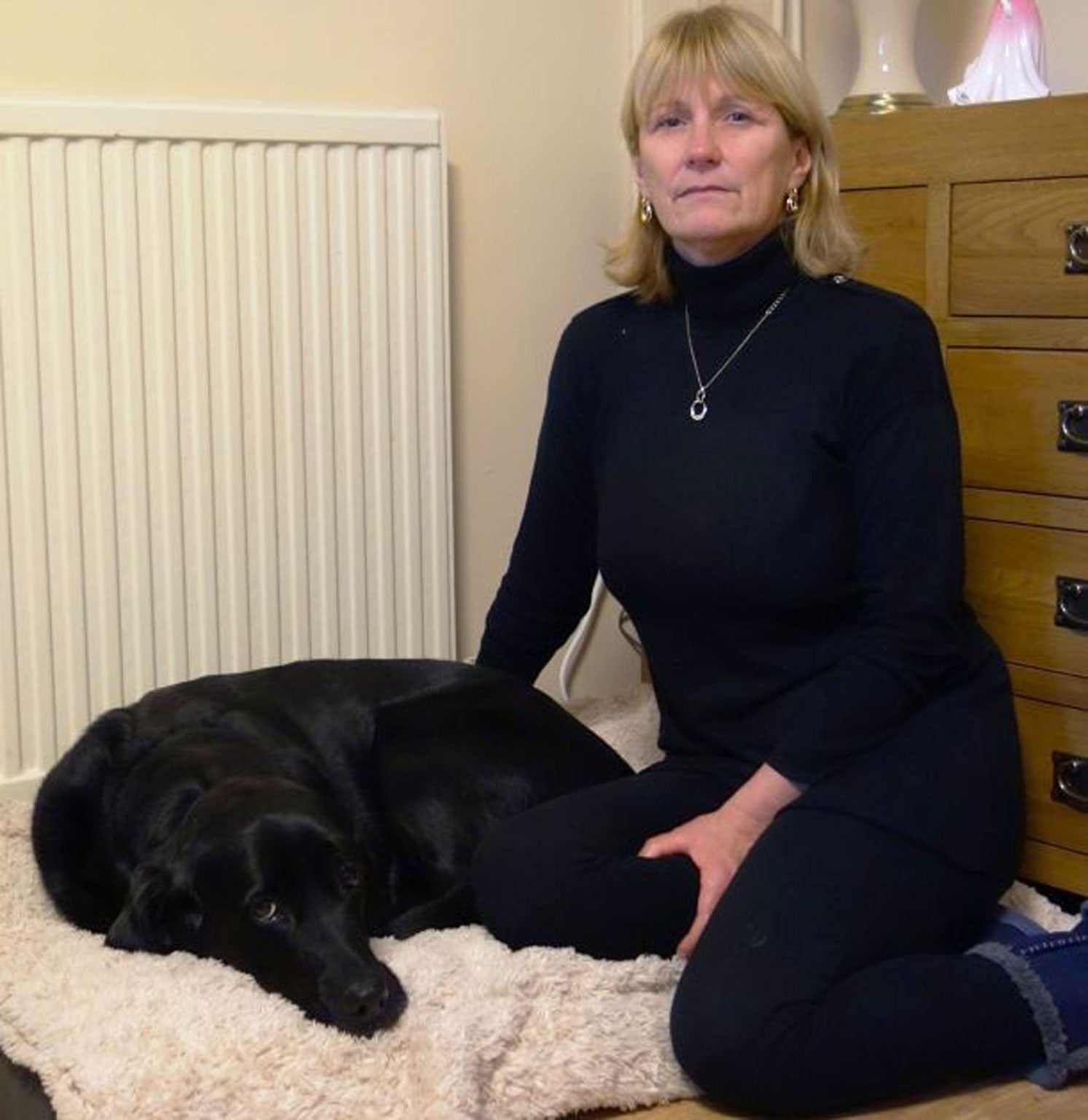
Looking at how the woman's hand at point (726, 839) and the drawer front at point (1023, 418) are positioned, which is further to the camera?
the drawer front at point (1023, 418)

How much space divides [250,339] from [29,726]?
0.58m

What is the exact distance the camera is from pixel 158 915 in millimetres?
1805

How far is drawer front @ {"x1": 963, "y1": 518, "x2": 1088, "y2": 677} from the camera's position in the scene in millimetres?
2184

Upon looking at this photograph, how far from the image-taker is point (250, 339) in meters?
2.47

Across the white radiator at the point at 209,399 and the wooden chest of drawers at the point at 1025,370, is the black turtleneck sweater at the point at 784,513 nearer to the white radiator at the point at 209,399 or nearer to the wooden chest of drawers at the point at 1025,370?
the wooden chest of drawers at the point at 1025,370

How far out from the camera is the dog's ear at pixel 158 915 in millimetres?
1788

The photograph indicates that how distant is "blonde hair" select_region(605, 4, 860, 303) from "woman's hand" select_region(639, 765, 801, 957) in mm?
551

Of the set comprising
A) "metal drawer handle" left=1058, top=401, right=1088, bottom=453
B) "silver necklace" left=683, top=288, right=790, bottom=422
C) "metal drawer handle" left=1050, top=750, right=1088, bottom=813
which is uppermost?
"silver necklace" left=683, top=288, right=790, bottom=422

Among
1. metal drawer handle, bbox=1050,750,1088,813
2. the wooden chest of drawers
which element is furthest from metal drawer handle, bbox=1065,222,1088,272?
metal drawer handle, bbox=1050,750,1088,813

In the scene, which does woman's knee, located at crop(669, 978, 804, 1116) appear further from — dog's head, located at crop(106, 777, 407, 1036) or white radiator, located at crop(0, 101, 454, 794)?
white radiator, located at crop(0, 101, 454, 794)

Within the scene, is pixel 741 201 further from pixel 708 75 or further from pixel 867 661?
pixel 867 661

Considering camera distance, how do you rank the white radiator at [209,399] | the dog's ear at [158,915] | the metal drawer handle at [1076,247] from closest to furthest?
the dog's ear at [158,915]
the metal drawer handle at [1076,247]
the white radiator at [209,399]

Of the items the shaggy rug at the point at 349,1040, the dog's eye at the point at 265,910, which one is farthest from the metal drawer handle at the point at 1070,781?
the dog's eye at the point at 265,910

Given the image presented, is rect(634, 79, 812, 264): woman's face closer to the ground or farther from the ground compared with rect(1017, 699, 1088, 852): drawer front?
farther from the ground
